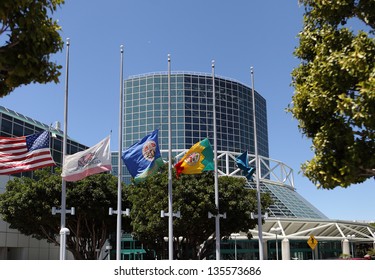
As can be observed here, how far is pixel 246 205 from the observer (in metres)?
34.7

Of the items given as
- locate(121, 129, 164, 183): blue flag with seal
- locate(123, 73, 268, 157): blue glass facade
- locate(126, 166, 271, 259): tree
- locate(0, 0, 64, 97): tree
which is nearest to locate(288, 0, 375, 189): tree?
locate(0, 0, 64, 97): tree

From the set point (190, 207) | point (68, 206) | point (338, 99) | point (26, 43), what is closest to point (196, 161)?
point (190, 207)

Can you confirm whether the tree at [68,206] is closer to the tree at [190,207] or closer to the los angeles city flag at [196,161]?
the tree at [190,207]

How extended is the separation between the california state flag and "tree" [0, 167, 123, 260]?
11.6 m

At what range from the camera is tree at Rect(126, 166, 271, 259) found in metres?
32.2

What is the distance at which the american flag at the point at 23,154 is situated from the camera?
21.5 meters

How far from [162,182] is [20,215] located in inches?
434

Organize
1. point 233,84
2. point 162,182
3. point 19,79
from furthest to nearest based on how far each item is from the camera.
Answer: point 233,84, point 162,182, point 19,79

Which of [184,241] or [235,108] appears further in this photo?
[235,108]

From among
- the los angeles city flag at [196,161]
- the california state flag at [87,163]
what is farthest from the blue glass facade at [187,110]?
the california state flag at [87,163]

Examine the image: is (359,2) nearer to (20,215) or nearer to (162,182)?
(162,182)

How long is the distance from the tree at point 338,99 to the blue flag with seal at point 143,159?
13.0 m
